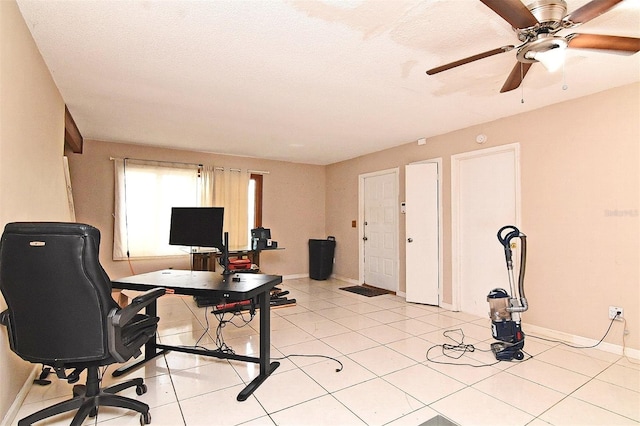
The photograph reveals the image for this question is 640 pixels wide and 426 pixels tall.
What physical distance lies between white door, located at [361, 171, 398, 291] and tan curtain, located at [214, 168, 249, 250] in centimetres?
228

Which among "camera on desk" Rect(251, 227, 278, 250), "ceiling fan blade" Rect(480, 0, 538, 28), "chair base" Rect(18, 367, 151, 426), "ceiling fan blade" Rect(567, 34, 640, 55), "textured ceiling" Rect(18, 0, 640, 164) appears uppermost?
"textured ceiling" Rect(18, 0, 640, 164)

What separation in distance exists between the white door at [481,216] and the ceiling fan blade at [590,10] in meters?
2.33

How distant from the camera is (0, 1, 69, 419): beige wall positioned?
1.80m

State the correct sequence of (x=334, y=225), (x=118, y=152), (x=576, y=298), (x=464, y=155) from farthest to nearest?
1. (x=334, y=225)
2. (x=118, y=152)
3. (x=464, y=155)
4. (x=576, y=298)

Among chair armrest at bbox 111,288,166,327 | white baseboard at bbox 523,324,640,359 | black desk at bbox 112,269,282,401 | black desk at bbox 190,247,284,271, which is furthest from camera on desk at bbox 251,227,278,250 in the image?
white baseboard at bbox 523,324,640,359

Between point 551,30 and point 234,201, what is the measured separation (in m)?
5.20

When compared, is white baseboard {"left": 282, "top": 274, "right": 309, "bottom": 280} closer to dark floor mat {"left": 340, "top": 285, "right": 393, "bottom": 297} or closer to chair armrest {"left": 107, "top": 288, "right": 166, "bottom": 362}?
dark floor mat {"left": 340, "top": 285, "right": 393, "bottom": 297}

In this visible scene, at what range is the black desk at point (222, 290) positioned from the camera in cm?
232

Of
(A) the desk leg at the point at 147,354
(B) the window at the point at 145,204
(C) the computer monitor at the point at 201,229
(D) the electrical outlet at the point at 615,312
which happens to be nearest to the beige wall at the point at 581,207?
(D) the electrical outlet at the point at 615,312

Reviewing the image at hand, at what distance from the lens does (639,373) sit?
2637mm

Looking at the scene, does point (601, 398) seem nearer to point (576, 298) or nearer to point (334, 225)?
point (576, 298)

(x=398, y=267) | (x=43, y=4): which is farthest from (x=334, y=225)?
(x=43, y=4)

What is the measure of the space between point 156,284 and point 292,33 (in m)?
2.09

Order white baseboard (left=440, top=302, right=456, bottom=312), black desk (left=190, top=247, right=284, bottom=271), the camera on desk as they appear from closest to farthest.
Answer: white baseboard (left=440, top=302, right=456, bottom=312) < black desk (left=190, top=247, right=284, bottom=271) < the camera on desk
